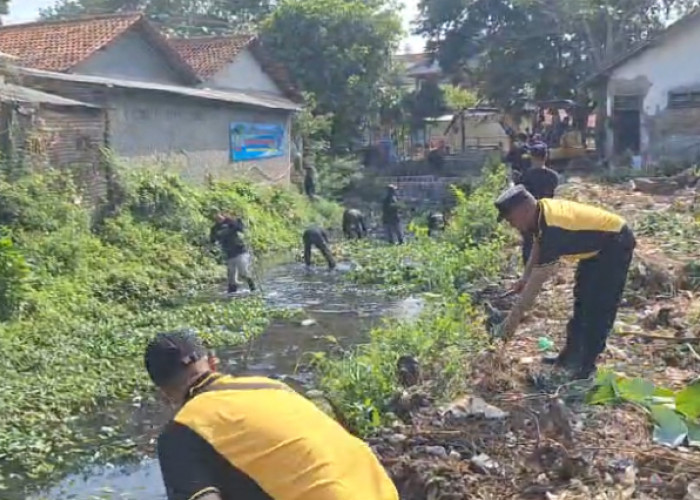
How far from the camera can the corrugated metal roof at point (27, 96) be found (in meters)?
14.6

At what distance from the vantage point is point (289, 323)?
12.7m

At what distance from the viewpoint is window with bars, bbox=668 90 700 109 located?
26.5m

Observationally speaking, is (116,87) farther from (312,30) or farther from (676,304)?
(312,30)

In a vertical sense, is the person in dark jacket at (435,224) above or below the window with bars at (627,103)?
below

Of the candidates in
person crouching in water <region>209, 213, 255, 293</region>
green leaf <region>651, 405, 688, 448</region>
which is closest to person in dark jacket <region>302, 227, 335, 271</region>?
person crouching in water <region>209, 213, 255, 293</region>

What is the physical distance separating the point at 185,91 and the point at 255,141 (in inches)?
182

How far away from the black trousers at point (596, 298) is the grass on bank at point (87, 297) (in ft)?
13.0

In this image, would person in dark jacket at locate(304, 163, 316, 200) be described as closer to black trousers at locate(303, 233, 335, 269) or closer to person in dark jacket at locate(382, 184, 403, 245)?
person in dark jacket at locate(382, 184, 403, 245)

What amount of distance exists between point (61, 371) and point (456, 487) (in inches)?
214

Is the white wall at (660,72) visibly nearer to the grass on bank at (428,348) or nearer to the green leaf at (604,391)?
the grass on bank at (428,348)

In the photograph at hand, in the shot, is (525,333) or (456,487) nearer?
(456,487)

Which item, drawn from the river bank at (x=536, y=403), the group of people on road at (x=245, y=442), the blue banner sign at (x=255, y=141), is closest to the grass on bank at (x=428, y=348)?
the river bank at (x=536, y=403)

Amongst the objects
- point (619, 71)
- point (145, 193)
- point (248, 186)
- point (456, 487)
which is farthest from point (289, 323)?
point (619, 71)

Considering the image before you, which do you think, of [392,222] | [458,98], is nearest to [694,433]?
[392,222]
